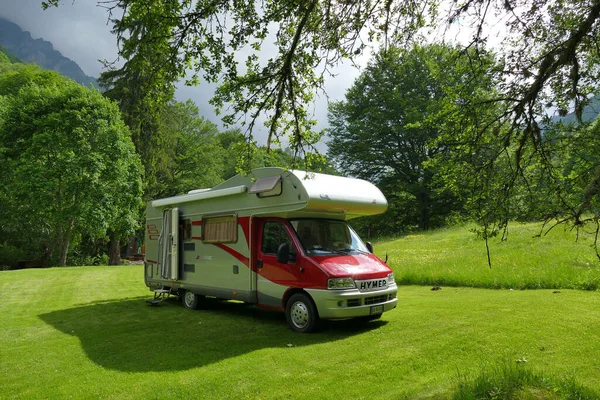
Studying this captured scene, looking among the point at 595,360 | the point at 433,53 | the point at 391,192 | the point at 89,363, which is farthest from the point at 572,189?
the point at 391,192

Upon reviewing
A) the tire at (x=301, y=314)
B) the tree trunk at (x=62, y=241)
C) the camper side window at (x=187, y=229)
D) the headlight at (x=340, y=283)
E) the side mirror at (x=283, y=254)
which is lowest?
the tire at (x=301, y=314)

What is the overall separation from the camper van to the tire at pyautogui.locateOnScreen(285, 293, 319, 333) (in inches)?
0.7

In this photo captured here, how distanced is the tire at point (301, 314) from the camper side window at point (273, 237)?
1159 millimetres

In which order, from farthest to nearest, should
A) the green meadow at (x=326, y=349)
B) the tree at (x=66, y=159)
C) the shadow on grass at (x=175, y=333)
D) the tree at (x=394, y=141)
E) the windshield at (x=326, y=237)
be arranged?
the tree at (x=394, y=141) < the tree at (x=66, y=159) < the windshield at (x=326, y=237) < the shadow on grass at (x=175, y=333) < the green meadow at (x=326, y=349)

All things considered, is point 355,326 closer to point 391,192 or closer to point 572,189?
point 572,189

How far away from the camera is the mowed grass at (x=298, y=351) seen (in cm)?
528

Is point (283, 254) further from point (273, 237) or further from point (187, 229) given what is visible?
point (187, 229)

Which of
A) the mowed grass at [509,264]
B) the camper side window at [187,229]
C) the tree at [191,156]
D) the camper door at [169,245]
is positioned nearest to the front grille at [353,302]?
the mowed grass at [509,264]

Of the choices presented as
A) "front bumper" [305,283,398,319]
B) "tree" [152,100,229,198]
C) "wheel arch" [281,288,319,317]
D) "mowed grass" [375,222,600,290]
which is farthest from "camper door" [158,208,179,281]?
"tree" [152,100,229,198]

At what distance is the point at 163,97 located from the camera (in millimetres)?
6426

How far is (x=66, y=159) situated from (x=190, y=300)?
19921mm

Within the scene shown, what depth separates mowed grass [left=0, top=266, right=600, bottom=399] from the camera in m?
5.28

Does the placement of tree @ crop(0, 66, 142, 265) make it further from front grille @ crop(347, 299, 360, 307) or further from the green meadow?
front grille @ crop(347, 299, 360, 307)

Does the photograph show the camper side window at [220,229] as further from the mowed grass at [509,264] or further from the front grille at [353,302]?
the mowed grass at [509,264]
